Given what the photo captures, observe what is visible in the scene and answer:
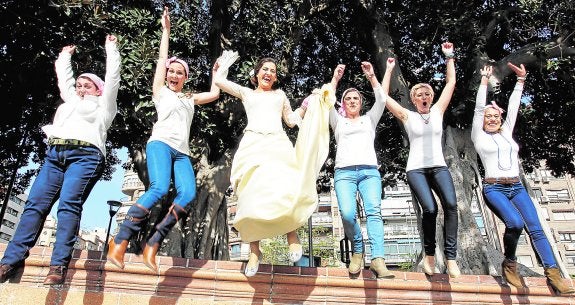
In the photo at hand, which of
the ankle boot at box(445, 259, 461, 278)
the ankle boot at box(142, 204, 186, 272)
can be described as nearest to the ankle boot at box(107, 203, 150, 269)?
the ankle boot at box(142, 204, 186, 272)

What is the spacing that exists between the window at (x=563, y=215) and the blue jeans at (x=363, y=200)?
4423 cm

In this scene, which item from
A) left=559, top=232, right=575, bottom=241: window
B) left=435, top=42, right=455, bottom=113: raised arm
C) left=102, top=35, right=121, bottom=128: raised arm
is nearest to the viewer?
left=102, top=35, right=121, bottom=128: raised arm

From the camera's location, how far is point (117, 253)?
351 cm

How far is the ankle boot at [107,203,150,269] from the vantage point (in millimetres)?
3494

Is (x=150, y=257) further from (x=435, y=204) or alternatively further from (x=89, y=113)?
(x=435, y=204)

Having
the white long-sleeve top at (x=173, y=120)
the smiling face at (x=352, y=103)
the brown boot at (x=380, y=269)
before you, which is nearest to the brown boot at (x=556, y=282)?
the brown boot at (x=380, y=269)

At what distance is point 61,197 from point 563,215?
47.0m

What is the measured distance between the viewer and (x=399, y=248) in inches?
1458

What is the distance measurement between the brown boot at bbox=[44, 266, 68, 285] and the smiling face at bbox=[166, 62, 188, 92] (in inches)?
78.7

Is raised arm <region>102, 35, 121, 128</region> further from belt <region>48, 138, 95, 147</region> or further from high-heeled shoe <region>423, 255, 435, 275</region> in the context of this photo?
high-heeled shoe <region>423, 255, 435, 275</region>

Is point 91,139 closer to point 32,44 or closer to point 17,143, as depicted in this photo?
Answer: point 32,44

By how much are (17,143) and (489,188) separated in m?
12.8

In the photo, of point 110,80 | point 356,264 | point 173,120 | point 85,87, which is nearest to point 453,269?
point 356,264

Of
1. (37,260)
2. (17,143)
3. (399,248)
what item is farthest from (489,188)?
(399,248)
